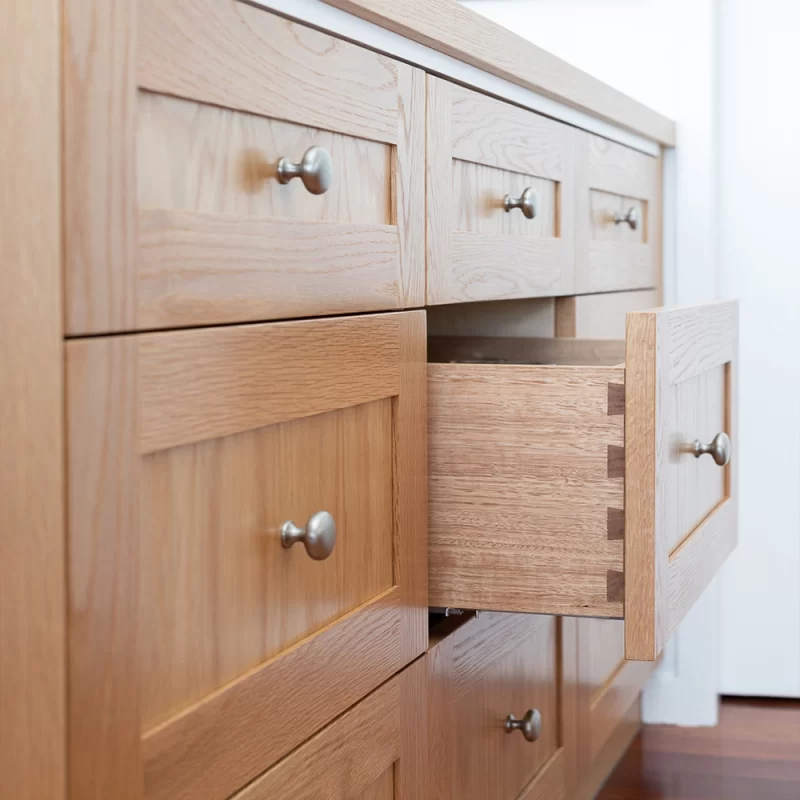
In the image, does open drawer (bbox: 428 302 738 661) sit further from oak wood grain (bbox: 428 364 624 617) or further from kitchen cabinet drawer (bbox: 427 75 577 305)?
kitchen cabinet drawer (bbox: 427 75 577 305)

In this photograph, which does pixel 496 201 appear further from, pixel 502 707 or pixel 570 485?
pixel 502 707

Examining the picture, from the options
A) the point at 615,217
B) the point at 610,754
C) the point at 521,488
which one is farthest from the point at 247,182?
the point at 610,754

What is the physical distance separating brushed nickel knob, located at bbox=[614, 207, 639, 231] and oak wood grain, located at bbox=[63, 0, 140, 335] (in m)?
1.14

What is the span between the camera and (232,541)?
70 cm

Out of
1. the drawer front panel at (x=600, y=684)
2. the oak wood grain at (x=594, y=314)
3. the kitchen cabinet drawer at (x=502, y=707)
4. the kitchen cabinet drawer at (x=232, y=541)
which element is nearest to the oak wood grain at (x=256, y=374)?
the kitchen cabinet drawer at (x=232, y=541)

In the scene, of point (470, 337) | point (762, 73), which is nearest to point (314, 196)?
point (470, 337)

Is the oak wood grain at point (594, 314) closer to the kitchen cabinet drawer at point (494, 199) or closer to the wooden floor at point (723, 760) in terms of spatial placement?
the kitchen cabinet drawer at point (494, 199)

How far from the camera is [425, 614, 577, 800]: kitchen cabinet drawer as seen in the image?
1040 millimetres

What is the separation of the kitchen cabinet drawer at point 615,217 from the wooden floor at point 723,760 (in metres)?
0.70

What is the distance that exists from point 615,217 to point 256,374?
1.04 meters

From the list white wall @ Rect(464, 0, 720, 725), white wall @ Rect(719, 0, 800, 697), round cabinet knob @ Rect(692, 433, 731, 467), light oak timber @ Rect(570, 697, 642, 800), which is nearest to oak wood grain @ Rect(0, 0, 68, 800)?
round cabinet knob @ Rect(692, 433, 731, 467)

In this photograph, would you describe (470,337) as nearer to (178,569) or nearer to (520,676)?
(520,676)

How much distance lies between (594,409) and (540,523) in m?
0.10

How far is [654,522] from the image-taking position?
0.89m
